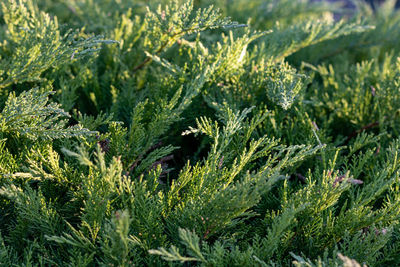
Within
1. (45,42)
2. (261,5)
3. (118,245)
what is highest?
(261,5)

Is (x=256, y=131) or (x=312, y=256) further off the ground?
(x=256, y=131)

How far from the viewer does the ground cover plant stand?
977 mm

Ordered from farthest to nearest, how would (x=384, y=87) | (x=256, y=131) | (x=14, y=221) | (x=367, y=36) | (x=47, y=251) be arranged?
(x=367, y=36), (x=384, y=87), (x=256, y=131), (x=14, y=221), (x=47, y=251)

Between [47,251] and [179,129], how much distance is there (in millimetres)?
620

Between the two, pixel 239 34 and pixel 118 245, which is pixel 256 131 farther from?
pixel 118 245

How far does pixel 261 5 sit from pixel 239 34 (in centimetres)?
102

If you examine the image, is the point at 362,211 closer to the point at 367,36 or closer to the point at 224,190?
the point at 224,190

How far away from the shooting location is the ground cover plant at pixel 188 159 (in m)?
0.98

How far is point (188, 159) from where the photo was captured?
4.32 ft

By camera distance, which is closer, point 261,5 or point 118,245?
point 118,245

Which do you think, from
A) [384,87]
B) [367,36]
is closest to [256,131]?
[384,87]

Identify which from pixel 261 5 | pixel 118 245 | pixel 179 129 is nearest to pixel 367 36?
pixel 261 5

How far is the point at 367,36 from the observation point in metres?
2.09

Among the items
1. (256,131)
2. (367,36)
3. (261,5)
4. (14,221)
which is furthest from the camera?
(261,5)
